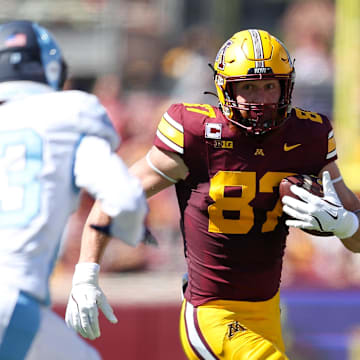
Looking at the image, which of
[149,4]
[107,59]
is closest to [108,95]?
[107,59]

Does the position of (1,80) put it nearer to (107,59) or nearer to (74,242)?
(74,242)

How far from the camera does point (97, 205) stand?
2584 mm

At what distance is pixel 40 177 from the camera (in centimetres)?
252

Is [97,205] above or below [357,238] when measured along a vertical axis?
above

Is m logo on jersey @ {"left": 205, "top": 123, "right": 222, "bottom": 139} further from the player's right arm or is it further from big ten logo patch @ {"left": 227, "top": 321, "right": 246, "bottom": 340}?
big ten logo patch @ {"left": 227, "top": 321, "right": 246, "bottom": 340}

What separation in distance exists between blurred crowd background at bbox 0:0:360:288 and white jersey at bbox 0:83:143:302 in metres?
3.77

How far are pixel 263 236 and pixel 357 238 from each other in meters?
0.36


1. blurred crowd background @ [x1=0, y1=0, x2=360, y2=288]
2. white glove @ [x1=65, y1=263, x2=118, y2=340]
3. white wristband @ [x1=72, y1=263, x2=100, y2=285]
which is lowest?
blurred crowd background @ [x1=0, y1=0, x2=360, y2=288]

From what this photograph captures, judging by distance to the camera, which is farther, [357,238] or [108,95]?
[108,95]

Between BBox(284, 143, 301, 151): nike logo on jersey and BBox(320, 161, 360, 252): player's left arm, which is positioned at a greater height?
BBox(284, 143, 301, 151): nike logo on jersey

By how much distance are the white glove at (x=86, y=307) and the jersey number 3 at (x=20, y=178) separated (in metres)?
0.39

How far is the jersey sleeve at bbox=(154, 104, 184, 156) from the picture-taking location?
3.21 metres

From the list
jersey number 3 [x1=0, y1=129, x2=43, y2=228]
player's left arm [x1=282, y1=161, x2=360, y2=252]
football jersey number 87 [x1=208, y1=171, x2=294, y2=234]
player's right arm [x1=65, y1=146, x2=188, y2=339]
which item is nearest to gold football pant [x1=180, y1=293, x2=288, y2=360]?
football jersey number 87 [x1=208, y1=171, x2=294, y2=234]

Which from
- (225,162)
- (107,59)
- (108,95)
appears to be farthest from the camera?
(107,59)
